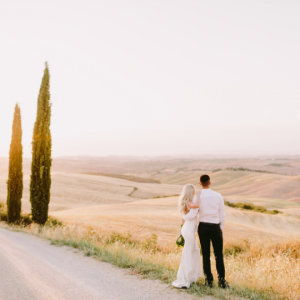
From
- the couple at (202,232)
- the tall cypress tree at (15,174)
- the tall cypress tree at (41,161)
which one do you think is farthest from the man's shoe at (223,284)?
the tall cypress tree at (15,174)

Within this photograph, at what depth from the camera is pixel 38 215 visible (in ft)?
53.3

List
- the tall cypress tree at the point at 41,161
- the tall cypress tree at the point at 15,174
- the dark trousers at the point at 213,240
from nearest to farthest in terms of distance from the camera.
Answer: the dark trousers at the point at 213,240 < the tall cypress tree at the point at 41,161 < the tall cypress tree at the point at 15,174

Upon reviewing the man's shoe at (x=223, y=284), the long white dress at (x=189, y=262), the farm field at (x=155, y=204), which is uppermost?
the long white dress at (x=189, y=262)

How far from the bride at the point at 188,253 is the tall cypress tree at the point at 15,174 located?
48.4 ft

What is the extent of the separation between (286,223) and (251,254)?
19559 millimetres

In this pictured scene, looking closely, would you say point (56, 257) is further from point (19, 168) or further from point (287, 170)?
point (287, 170)

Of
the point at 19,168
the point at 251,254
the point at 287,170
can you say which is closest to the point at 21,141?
the point at 19,168

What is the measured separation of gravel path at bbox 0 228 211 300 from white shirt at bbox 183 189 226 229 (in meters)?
1.45

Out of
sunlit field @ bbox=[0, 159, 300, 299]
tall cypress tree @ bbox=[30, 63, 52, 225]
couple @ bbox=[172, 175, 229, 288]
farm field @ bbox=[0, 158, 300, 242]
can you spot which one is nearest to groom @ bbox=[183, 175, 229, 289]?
couple @ bbox=[172, 175, 229, 288]

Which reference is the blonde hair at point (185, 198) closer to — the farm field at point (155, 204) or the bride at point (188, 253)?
the bride at point (188, 253)

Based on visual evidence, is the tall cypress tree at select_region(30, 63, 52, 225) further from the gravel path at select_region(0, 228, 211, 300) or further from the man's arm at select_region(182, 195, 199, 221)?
the man's arm at select_region(182, 195, 199, 221)

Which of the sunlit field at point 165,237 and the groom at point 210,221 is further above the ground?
the groom at point 210,221

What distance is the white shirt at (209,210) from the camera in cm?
598

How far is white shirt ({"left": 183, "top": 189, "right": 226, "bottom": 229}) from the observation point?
5.98 metres
